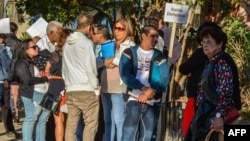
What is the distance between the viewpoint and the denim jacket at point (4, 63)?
36.6 ft

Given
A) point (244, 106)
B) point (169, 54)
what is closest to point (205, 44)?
point (169, 54)

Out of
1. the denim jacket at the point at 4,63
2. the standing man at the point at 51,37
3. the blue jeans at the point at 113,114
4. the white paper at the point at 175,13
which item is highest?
the white paper at the point at 175,13

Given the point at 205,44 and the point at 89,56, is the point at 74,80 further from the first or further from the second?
the point at 205,44

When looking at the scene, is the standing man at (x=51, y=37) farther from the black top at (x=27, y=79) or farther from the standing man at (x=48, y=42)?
the black top at (x=27, y=79)

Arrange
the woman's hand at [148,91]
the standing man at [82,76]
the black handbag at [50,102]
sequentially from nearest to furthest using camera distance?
the woman's hand at [148,91] → the standing man at [82,76] → the black handbag at [50,102]

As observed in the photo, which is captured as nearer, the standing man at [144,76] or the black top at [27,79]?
the standing man at [144,76]

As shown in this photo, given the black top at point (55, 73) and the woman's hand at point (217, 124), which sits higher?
the black top at point (55, 73)

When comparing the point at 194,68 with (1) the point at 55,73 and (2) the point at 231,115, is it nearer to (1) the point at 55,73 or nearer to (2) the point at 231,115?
(2) the point at 231,115

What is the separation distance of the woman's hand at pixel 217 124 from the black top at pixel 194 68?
2.55 feet

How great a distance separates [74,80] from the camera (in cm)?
808

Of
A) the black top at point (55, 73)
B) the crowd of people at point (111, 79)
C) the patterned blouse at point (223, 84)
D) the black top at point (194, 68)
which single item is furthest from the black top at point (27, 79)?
the patterned blouse at point (223, 84)

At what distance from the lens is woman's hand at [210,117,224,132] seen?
5.79 metres

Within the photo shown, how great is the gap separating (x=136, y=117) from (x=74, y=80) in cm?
93

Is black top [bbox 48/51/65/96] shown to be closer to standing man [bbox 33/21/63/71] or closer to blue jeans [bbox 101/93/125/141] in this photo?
standing man [bbox 33/21/63/71]
